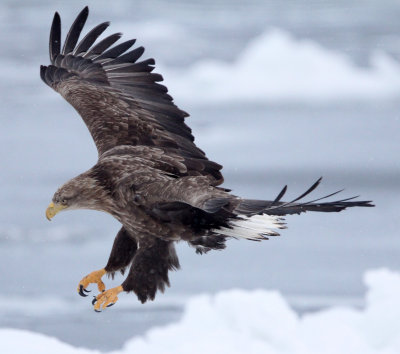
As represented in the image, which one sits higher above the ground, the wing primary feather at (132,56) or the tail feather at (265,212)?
the wing primary feather at (132,56)

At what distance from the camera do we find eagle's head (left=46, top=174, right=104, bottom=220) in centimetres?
534

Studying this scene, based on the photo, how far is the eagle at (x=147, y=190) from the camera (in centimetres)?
495

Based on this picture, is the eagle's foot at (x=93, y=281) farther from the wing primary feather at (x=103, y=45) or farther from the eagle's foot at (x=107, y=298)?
the wing primary feather at (x=103, y=45)

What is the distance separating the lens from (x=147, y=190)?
16.8ft

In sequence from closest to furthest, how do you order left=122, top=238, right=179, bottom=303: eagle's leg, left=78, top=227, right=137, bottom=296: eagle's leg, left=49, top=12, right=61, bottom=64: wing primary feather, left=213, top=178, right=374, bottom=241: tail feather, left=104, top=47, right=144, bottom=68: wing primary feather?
left=213, top=178, right=374, bottom=241: tail feather → left=122, top=238, right=179, bottom=303: eagle's leg → left=78, top=227, right=137, bottom=296: eagle's leg → left=104, top=47, right=144, bottom=68: wing primary feather → left=49, top=12, right=61, bottom=64: wing primary feather

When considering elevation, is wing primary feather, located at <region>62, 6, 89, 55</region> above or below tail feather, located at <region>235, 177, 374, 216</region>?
above

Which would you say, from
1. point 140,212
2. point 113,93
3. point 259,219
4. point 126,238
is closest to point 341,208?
point 259,219

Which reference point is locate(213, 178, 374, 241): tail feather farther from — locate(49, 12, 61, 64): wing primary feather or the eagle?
locate(49, 12, 61, 64): wing primary feather

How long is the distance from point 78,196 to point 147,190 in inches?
19.5

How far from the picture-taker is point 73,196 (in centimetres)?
538

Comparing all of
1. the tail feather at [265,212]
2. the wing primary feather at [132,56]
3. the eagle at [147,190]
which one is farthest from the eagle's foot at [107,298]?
the wing primary feather at [132,56]

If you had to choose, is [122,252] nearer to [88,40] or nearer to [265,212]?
[265,212]

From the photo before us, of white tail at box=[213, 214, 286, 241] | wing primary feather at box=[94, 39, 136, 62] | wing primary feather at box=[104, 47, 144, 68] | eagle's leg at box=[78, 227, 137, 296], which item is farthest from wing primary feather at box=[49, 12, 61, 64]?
white tail at box=[213, 214, 286, 241]

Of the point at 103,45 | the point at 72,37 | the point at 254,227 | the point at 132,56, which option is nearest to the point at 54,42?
the point at 72,37
